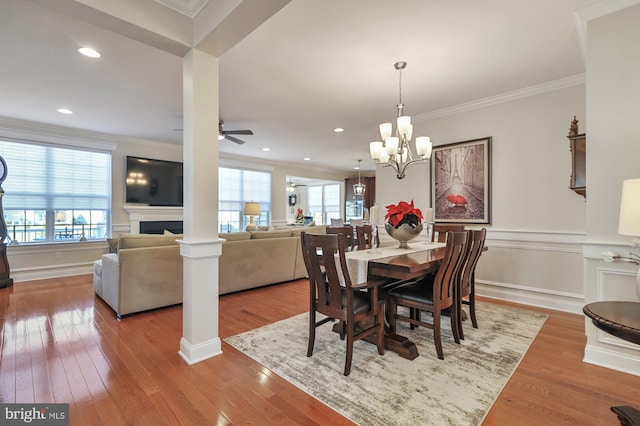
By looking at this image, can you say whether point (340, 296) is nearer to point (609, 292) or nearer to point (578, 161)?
point (609, 292)

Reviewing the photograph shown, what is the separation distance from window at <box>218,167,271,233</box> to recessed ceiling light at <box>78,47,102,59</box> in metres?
4.60

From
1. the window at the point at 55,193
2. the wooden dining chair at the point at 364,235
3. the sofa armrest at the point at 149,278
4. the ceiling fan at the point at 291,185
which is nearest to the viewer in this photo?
the sofa armrest at the point at 149,278

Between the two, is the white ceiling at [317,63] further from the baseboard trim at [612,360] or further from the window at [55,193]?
the baseboard trim at [612,360]

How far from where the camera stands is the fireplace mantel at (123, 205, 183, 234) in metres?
5.87

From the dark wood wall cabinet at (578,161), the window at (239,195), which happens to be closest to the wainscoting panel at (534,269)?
the dark wood wall cabinet at (578,161)

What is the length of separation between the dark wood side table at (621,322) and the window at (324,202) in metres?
9.70

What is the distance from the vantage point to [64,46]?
103 inches

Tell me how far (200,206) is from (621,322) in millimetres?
2515

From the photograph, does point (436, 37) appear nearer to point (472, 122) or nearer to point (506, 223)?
point (472, 122)

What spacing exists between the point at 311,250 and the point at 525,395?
1.63 metres

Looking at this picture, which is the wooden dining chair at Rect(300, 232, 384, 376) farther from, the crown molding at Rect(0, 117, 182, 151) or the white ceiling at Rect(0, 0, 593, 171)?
the crown molding at Rect(0, 117, 182, 151)

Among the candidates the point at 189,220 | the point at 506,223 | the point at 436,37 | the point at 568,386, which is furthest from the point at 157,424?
the point at 506,223

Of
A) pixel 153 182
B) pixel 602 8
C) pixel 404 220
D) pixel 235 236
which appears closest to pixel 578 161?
pixel 602 8

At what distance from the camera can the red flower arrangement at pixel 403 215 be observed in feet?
9.37
